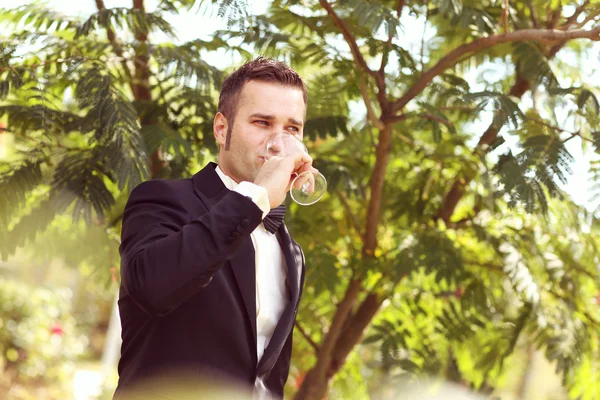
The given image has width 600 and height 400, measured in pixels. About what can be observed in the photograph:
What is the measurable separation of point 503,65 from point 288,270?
253cm

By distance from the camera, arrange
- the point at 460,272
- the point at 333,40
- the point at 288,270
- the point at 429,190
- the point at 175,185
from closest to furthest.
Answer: the point at 175,185 → the point at 288,270 → the point at 460,272 → the point at 333,40 → the point at 429,190

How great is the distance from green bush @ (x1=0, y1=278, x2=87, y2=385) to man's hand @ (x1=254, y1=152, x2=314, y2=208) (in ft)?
28.5

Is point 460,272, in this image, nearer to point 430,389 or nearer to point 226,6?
point 430,389

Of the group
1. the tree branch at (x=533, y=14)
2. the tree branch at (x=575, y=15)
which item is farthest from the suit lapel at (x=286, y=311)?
the tree branch at (x=533, y=14)

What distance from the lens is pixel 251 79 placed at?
6.75ft

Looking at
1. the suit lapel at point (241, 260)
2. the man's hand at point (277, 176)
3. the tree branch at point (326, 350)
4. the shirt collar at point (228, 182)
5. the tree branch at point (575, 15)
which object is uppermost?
the tree branch at point (575, 15)

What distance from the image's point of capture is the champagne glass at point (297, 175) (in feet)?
6.17

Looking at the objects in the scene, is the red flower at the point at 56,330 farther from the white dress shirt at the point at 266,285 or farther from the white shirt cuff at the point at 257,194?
the white shirt cuff at the point at 257,194

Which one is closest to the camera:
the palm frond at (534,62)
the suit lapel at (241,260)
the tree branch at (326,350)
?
the suit lapel at (241,260)

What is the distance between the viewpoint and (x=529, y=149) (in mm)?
2916

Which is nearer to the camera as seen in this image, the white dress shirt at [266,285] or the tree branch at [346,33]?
the white dress shirt at [266,285]

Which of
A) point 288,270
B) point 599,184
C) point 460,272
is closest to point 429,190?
point 460,272

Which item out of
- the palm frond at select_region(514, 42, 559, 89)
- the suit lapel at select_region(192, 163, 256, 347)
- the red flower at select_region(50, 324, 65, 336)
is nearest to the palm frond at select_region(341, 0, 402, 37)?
the palm frond at select_region(514, 42, 559, 89)

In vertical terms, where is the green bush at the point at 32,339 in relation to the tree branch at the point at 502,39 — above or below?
below
